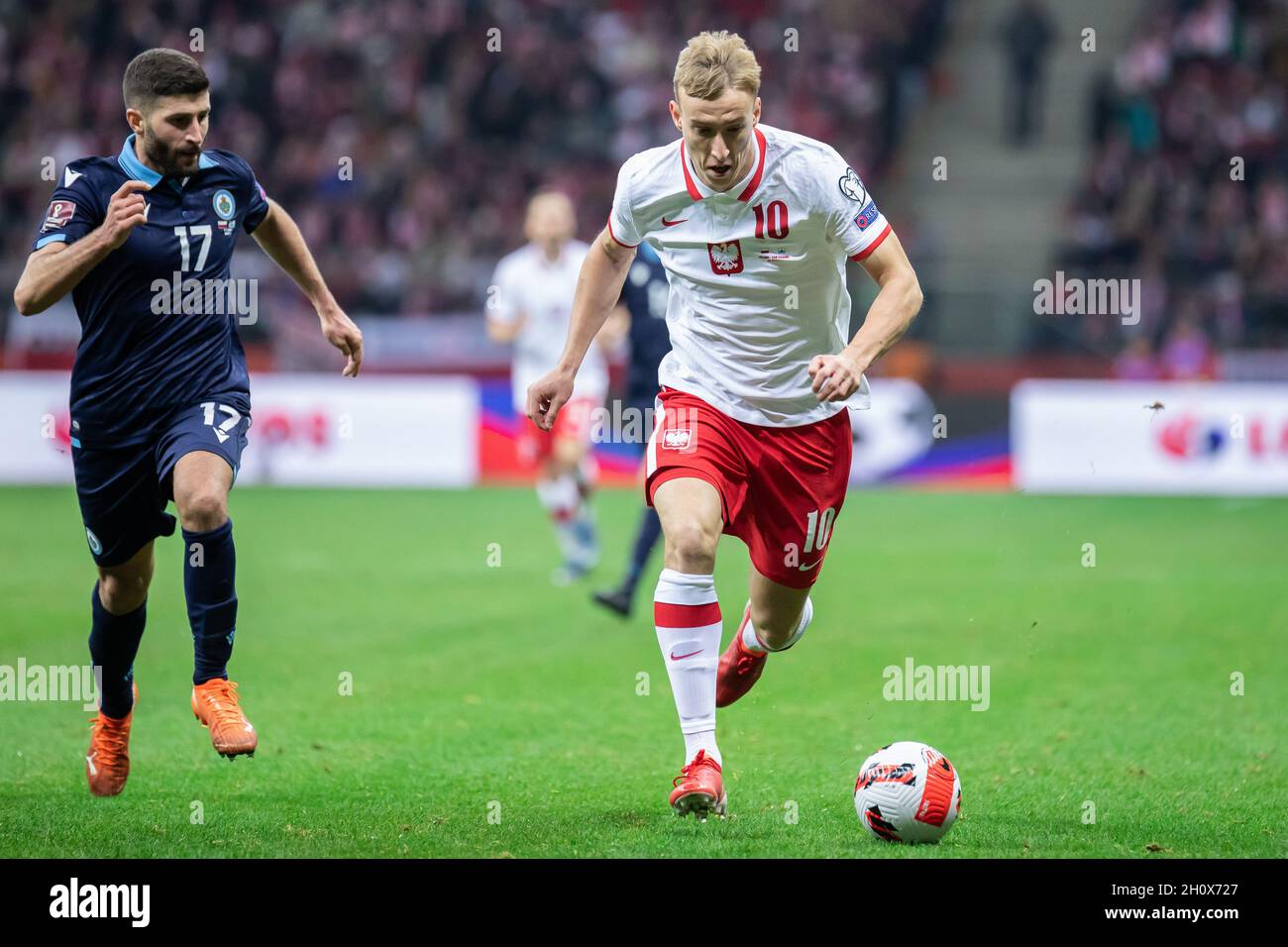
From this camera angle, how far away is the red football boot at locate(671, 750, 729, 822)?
203 inches

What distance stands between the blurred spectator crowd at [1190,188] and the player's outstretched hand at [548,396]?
45.8 feet

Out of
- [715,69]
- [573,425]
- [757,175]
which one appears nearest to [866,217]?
[757,175]

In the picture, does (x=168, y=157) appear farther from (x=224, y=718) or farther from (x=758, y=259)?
(x=758, y=259)

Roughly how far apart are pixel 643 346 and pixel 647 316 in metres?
0.19

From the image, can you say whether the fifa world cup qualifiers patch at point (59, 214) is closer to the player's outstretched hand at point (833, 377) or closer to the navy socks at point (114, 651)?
the navy socks at point (114, 651)

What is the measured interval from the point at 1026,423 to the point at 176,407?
12893 millimetres

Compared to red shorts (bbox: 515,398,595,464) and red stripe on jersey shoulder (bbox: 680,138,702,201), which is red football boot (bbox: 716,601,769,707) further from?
red shorts (bbox: 515,398,595,464)

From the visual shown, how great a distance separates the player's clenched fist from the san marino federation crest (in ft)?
1.66

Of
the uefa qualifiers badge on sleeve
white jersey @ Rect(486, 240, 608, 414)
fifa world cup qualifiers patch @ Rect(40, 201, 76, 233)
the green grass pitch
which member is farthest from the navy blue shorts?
white jersey @ Rect(486, 240, 608, 414)

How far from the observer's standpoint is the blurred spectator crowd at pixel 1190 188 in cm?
1916

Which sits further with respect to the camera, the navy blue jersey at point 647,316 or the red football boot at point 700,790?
the navy blue jersey at point 647,316

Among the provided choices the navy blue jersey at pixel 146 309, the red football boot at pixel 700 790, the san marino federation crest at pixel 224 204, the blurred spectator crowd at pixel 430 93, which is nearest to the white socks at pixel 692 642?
the red football boot at pixel 700 790
